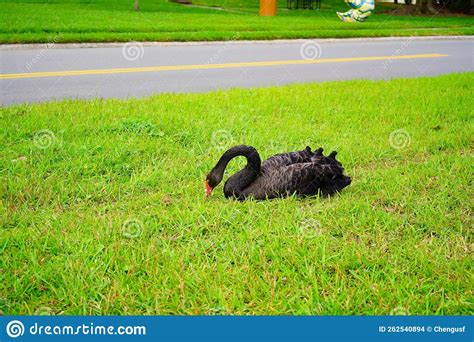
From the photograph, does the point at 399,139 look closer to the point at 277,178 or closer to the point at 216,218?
the point at 277,178

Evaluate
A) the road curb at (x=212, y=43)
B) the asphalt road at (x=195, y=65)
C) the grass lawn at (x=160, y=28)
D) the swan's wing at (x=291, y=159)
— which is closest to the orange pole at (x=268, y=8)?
the grass lawn at (x=160, y=28)

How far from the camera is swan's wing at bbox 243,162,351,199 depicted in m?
4.53

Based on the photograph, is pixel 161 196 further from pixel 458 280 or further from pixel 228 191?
pixel 458 280

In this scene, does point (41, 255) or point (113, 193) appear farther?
point (113, 193)

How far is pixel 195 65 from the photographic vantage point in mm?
11539

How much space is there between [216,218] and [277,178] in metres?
0.72

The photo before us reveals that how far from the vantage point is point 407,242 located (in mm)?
3826

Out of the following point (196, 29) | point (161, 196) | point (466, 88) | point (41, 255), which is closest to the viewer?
point (41, 255)

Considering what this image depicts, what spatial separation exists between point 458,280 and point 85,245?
2495 mm

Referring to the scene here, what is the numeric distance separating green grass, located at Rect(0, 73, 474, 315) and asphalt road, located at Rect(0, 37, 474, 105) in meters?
2.00

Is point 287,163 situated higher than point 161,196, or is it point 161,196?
point 287,163

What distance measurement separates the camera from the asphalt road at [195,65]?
9234 mm

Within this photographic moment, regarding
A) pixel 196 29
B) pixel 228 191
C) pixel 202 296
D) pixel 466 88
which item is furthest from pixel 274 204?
pixel 196 29

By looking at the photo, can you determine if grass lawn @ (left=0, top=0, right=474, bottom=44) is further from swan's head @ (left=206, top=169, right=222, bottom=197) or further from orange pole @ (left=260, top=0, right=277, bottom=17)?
swan's head @ (left=206, top=169, right=222, bottom=197)
